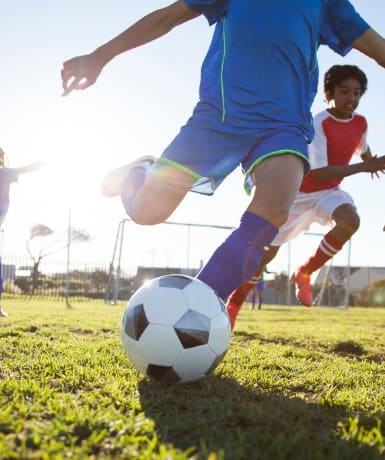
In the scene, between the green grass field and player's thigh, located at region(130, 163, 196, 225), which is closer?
the green grass field

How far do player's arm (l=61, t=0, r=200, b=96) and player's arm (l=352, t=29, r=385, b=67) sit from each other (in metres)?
0.99

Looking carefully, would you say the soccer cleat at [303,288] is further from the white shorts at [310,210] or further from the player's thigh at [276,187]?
the player's thigh at [276,187]

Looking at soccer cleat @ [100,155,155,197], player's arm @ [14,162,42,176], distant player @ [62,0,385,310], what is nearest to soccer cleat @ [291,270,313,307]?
distant player @ [62,0,385,310]

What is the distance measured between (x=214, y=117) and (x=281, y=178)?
57 centimetres

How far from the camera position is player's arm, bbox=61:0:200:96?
267 centimetres

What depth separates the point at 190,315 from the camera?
206 cm

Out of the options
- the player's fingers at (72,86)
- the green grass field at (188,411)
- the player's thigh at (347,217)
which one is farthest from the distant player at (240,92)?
the player's thigh at (347,217)

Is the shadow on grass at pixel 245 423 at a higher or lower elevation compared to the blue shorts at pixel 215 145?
lower

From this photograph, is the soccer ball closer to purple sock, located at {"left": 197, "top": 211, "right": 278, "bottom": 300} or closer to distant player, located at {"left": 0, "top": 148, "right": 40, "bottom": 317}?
purple sock, located at {"left": 197, "top": 211, "right": 278, "bottom": 300}

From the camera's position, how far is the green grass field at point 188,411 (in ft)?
4.09

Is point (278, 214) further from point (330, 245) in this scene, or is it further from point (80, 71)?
point (330, 245)

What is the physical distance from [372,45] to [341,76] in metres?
1.63

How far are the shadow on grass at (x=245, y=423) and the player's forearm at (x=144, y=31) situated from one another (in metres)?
1.81

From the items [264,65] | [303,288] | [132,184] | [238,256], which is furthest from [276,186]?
[303,288]
